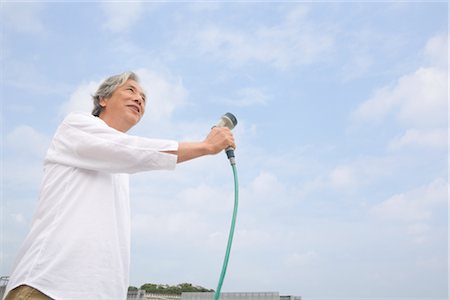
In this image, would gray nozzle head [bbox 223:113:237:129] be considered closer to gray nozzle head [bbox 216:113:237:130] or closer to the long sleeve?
gray nozzle head [bbox 216:113:237:130]

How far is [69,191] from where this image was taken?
2.46 metres

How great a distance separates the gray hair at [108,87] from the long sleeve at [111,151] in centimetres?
42

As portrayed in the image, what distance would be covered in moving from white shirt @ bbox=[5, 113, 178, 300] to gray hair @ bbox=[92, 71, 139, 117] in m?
0.33

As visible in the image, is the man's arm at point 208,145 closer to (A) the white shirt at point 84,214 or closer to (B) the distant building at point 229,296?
(A) the white shirt at point 84,214

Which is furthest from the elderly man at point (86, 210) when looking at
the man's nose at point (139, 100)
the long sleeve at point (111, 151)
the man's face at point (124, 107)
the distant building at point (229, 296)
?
the distant building at point (229, 296)

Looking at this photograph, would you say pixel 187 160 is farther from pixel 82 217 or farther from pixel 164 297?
pixel 164 297

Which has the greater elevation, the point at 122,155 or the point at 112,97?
the point at 112,97

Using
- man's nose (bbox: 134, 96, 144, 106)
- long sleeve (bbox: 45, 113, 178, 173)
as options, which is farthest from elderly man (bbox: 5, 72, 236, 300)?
man's nose (bbox: 134, 96, 144, 106)

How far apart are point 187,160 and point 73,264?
78cm

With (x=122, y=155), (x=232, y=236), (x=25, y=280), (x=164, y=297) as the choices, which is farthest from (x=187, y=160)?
(x=164, y=297)

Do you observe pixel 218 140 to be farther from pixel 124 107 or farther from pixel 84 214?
pixel 84 214

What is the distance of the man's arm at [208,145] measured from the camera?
2533mm

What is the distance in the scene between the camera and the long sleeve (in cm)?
245

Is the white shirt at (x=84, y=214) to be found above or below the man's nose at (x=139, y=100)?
below
